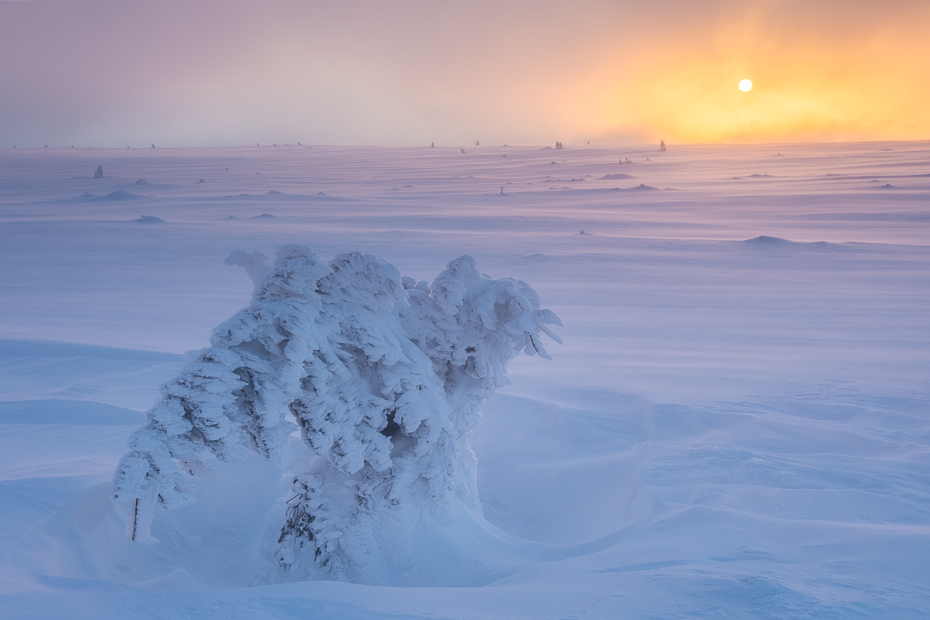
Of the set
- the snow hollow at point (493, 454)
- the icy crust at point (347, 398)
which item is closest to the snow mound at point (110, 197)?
the snow hollow at point (493, 454)

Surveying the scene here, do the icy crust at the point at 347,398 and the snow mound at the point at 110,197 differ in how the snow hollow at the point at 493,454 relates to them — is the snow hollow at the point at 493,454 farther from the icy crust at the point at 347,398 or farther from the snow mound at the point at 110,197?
the snow mound at the point at 110,197

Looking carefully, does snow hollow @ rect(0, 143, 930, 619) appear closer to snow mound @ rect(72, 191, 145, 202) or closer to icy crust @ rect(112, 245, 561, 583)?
icy crust @ rect(112, 245, 561, 583)

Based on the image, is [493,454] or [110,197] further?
[110,197]

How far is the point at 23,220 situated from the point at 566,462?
50.0ft

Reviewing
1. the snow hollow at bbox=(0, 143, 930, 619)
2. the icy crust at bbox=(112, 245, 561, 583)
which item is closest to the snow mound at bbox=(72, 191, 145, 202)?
the snow hollow at bbox=(0, 143, 930, 619)

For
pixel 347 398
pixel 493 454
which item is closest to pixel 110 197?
pixel 493 454

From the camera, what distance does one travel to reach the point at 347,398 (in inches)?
93.0

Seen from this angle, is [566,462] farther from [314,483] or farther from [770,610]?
[770,610]

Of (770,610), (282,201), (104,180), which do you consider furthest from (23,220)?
(770,610)

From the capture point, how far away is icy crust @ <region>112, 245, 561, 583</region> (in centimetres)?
194

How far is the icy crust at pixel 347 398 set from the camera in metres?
1.94

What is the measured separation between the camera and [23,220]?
14938 millimetres

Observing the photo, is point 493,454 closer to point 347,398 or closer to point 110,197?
point 347,398

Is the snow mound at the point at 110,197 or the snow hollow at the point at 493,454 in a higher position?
the snow mound at the point at 110,197
